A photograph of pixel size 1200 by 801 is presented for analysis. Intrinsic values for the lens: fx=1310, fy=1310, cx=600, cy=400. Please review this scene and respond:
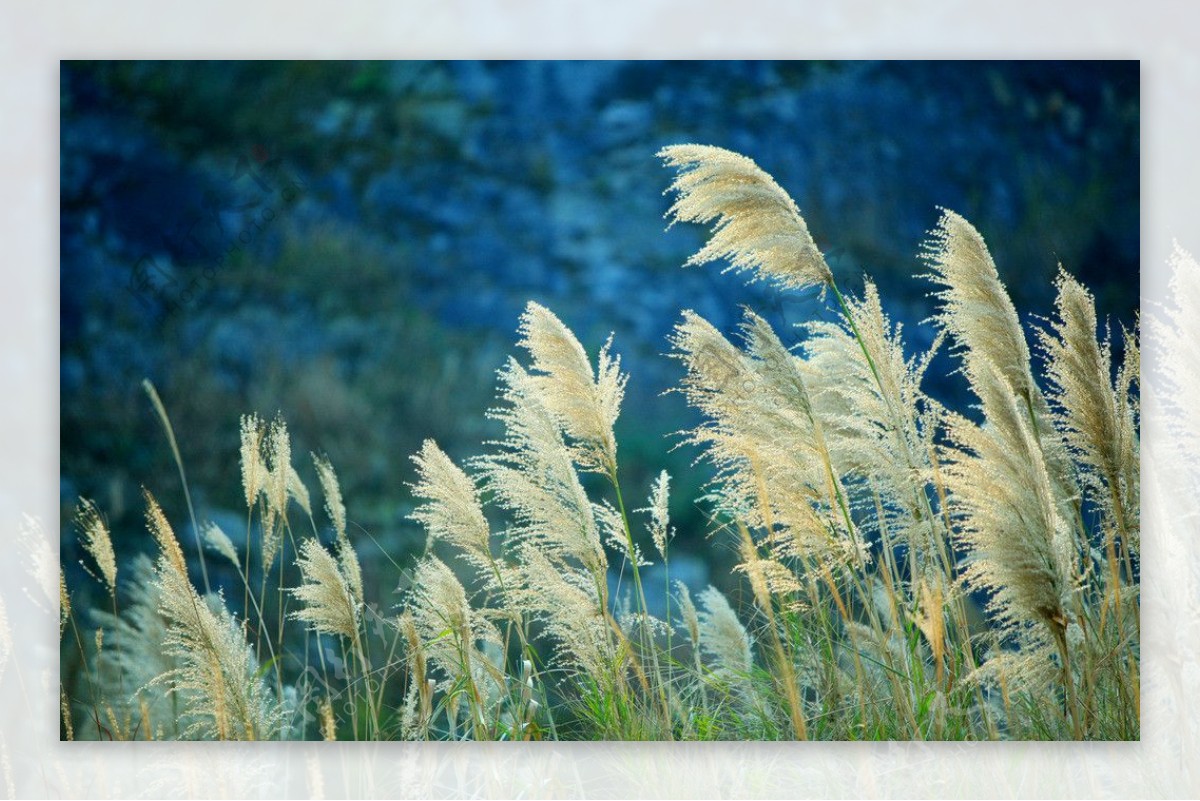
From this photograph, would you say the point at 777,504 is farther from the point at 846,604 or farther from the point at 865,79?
the point at 865,79

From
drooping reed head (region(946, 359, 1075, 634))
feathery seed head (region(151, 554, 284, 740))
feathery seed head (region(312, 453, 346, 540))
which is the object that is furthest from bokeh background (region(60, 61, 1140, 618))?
drooping reed head (region(946, 359, 1075, 634))

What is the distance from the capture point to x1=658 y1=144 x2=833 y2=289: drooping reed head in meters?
2.88

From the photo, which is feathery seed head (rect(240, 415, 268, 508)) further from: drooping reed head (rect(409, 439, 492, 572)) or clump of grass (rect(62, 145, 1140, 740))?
drooping reed head (rect(409, 439, 492, 572))

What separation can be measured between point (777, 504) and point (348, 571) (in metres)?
0.97

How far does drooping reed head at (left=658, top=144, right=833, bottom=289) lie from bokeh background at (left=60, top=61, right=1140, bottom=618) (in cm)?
9

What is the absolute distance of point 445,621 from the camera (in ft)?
9.64

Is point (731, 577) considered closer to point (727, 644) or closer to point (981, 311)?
point (727, 644)

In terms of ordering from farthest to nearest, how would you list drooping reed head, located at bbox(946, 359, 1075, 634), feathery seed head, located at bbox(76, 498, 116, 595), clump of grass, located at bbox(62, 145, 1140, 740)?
1. feathery seed head, located at bbox(76, 498, 116, 595)
2. clump of grass, located at bbox(62, 145, 1140, 740)
3. drooping reed head, located at bbox(946, 359, 1075, 634)

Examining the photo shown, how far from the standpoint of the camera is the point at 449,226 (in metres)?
3.03

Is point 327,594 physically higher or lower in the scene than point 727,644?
higher

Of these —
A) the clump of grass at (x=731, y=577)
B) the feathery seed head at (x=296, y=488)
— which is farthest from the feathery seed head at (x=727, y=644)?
the feathery seed head at (x=296, y=488)

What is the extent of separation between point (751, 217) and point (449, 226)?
70 centimetres

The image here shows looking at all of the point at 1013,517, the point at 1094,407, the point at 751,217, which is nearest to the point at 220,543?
the point at 751,217

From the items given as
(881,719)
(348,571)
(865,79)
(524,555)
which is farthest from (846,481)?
(348,571)
